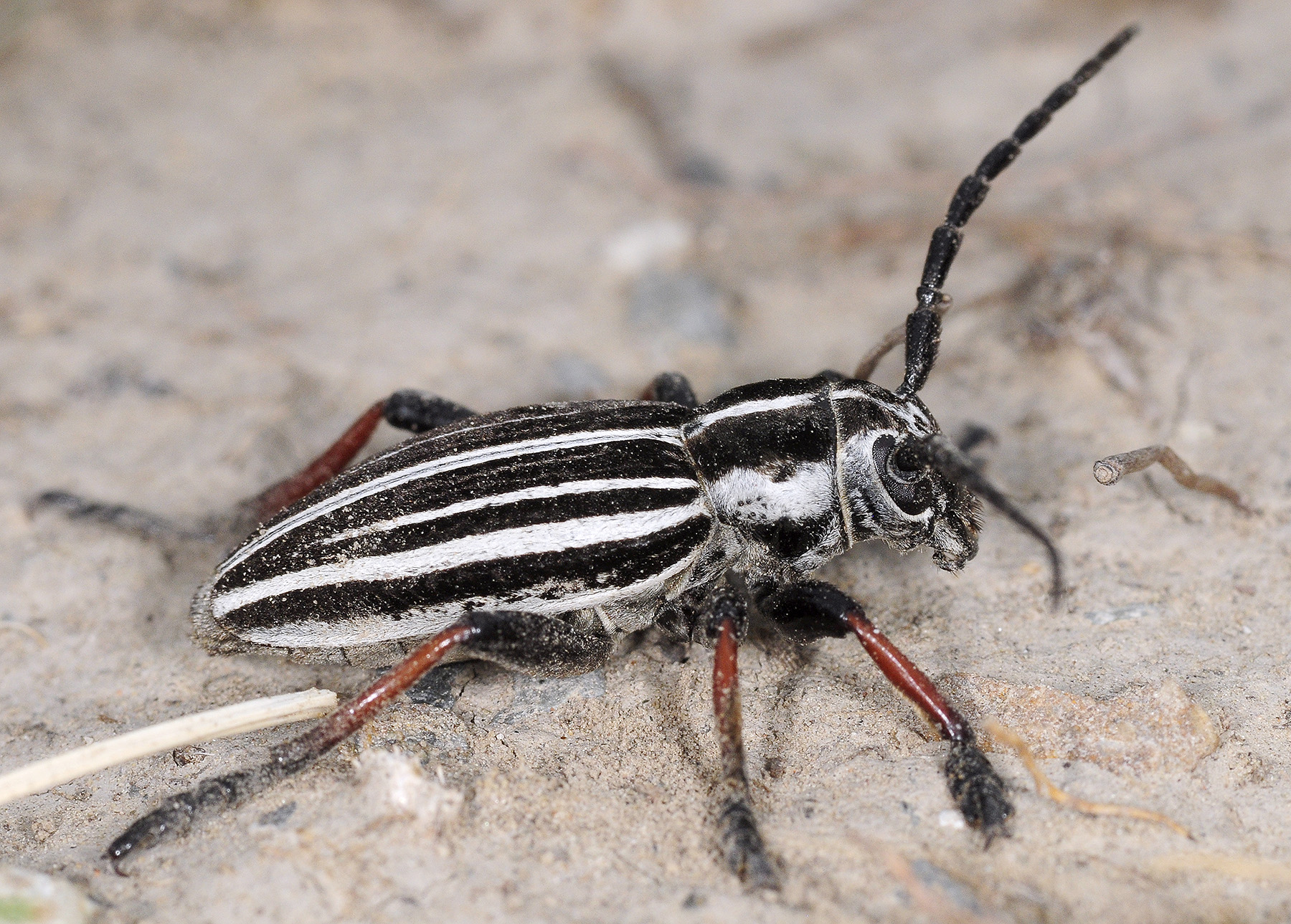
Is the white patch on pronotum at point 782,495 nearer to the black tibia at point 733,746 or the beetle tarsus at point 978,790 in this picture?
the black tibia at point 733,746

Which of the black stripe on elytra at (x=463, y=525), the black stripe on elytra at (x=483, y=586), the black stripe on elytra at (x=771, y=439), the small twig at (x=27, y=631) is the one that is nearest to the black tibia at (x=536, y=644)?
the black stripe on elytra at (x=483, y=586)

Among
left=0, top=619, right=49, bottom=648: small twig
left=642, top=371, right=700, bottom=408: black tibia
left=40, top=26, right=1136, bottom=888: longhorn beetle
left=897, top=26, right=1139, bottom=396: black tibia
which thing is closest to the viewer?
left=40, top=26, right=1136, bottom=888: longhorn beetle

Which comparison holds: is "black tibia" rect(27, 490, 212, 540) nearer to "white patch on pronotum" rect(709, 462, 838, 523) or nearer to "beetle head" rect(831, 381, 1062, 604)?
"white patch on pronotum" rect(709, 462, 838, 523)

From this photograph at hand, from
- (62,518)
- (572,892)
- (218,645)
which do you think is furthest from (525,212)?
(572,892)

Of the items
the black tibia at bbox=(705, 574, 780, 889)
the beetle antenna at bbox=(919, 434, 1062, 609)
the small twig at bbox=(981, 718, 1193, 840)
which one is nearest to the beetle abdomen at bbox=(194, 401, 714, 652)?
the black tibia at bbox=(705, 574, 780, 889)

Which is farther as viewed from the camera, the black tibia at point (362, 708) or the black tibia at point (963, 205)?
the black tibia at point (963, 205)

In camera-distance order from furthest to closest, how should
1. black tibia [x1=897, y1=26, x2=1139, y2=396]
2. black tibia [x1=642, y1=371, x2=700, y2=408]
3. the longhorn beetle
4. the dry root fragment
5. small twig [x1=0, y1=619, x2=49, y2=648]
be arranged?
black tibia [x1=642, y1=371, x2=700, y2=408], small twig [x1=0, y1=619, x2=49, y2=648], black tibia [x1=897, y1=26, x2=1139, y2=396], the longhorn beetle, the dry root fragment
